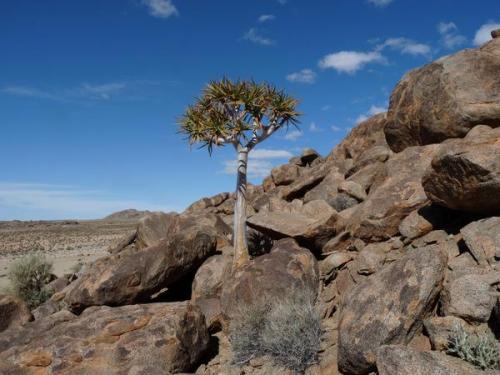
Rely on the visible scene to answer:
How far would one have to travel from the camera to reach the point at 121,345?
9406 mm

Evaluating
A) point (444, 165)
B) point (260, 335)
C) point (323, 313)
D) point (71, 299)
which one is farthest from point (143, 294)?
point (444, 165)

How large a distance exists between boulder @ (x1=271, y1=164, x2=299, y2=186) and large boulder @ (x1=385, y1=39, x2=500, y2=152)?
35.7ft

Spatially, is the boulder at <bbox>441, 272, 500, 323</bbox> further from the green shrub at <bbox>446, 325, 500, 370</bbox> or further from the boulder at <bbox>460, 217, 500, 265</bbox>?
the boulder at <bbox>460, 217, 500, 265</bbox>

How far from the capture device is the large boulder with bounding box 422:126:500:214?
872 cm

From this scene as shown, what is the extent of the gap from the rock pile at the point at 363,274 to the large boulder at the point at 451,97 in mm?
40

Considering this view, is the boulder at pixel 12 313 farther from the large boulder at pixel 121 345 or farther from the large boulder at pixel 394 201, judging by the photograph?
the large boulder at pixel 394 201

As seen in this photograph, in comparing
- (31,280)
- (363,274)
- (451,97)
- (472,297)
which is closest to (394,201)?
(363,274)

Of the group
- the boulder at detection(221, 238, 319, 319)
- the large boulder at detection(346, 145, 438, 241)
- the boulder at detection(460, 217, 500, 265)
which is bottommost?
the boulder at detection(221, 238, 319, 319)

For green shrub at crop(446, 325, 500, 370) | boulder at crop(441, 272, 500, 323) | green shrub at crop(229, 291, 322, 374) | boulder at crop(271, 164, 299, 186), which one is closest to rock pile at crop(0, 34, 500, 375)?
boulder at crop(441, 272, 500, 323)

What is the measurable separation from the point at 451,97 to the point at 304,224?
586 cm

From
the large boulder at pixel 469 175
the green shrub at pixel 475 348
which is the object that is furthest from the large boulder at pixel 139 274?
the green shrub at pixel 475 348

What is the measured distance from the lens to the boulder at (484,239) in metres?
8.45

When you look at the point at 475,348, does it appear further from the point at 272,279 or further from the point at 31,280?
the point at 31,280

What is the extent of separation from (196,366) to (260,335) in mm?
1807
